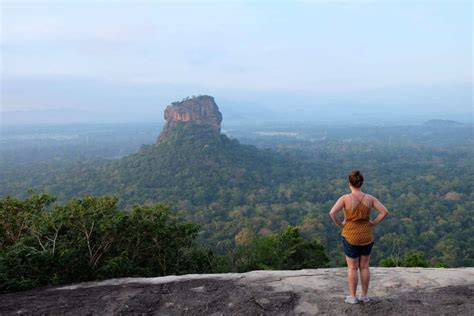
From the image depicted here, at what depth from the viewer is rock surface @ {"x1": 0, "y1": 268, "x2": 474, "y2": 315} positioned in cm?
484

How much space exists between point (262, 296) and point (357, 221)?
180 centimetres

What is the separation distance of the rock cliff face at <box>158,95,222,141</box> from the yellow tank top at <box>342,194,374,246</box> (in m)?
57.8

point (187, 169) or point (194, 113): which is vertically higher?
point (194, 113)

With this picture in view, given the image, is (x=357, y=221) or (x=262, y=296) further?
(x=262, y=296)

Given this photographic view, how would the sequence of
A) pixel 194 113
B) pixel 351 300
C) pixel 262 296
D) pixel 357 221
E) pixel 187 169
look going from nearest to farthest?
pixel 357 221, pixel 351 300, pixel 262 296, pixel 187 169, pixel 194 113

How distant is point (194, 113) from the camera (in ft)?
203

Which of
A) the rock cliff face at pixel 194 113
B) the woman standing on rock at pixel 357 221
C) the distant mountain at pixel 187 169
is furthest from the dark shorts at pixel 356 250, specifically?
the rock cliff face at pixel 194 113

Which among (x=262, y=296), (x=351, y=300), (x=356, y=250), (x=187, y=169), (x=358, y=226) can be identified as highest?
(x=358, y=226)

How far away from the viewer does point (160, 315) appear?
498 cm

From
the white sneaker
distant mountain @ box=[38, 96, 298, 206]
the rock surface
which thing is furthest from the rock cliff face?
the white sneaker

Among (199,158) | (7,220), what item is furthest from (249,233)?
(199,158)

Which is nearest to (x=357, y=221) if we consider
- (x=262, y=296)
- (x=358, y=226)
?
(x=358, y=226)

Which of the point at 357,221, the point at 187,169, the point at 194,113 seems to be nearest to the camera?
the point at 357,221

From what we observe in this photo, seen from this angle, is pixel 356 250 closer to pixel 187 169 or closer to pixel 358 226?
pixel 358 226
